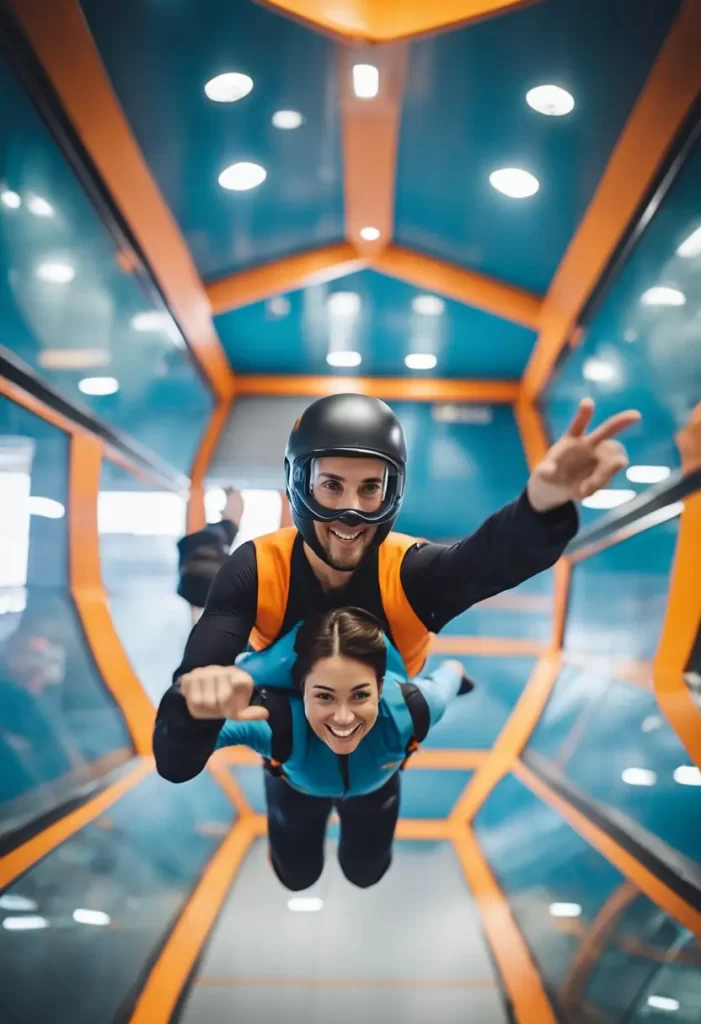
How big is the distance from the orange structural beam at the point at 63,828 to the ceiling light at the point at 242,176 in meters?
1.49

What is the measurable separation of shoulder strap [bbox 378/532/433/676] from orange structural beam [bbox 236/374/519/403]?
2.52 feet

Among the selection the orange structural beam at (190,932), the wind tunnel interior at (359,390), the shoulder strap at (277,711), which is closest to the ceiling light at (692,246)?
the wind tunnel interior at (359,390)

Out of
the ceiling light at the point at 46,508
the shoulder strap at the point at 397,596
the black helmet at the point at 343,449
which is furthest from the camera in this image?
the ceiling light at the point at 46,508

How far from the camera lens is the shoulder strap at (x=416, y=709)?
1682 mm

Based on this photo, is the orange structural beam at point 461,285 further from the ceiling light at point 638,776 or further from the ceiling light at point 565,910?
the ceiling light at point 565,910

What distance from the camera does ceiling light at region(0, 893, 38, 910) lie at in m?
1.61

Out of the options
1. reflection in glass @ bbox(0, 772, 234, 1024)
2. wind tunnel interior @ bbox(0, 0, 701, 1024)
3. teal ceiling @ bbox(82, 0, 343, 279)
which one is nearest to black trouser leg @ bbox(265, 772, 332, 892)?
wind tunnel interior @ bbox(0, 0, 701, 1024)

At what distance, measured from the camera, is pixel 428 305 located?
238cm

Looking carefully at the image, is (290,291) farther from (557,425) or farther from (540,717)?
(540,717)

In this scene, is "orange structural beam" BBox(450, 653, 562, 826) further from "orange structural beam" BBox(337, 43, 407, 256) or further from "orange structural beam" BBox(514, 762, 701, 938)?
"orange structural beam" BBox(337, 43, 407, 256)

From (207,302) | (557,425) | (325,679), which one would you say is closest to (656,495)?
(557,425)

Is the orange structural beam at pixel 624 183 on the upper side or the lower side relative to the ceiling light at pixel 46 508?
upper

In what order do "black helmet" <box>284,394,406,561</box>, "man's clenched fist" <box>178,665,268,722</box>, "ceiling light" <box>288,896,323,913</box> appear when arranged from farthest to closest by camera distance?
1. "ceiling light" <box>288,896,323,913</box>
2. "black helmet" <box>284,394,406,561</box>
3. "man's clenched fist" <box>178,665,268,722</box>

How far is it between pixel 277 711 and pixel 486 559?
0.50 metres
